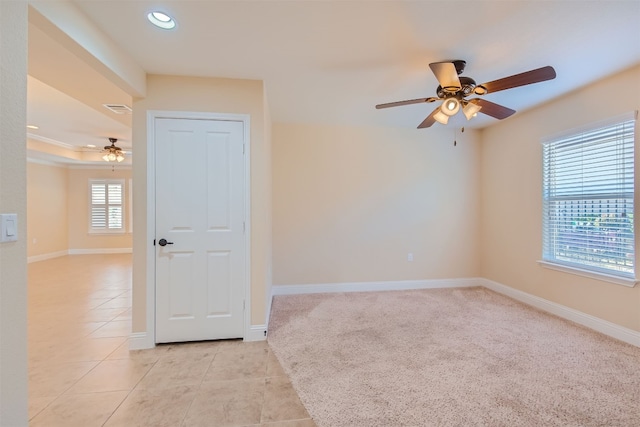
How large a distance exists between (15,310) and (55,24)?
157 cm

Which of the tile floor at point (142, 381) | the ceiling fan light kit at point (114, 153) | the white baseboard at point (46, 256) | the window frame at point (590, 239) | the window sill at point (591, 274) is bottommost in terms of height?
the tile floor at point (142, 381)

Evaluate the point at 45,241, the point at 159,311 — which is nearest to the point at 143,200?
the point at 159,311

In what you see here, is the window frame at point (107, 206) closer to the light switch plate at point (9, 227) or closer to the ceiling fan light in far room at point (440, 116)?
the light switch plate at point (9, 227)

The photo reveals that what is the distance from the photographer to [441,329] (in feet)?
9.80

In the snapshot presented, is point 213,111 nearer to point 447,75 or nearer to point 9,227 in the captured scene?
point 9,227

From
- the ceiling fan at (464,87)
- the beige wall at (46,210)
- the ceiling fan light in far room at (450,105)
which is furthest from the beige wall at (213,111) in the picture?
the beige wall at (46,210)

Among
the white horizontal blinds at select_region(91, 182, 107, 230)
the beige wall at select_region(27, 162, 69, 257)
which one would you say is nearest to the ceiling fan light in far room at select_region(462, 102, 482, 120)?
the beige wall at select_region(27, 162, 69, 257)

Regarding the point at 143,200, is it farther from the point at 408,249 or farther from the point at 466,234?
the point at 466,234

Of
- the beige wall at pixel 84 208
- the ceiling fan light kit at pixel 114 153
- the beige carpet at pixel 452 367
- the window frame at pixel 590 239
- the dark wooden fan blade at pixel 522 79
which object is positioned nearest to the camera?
the beige carpet at pixel 452 367

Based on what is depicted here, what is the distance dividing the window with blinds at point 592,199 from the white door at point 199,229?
142 inches

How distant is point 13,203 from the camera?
122 centimetres

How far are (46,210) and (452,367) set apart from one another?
9.41 m

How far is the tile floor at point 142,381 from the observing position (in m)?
1.75

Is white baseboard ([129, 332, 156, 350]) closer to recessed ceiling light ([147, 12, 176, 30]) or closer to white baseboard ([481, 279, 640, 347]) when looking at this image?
recessed ceiling light ([147, 12, 176, 30])
